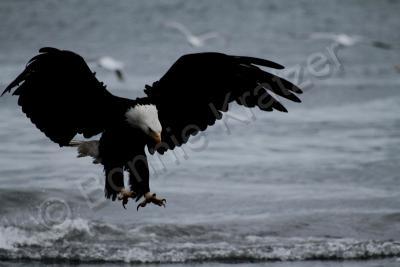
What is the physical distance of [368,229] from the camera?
8484 mm

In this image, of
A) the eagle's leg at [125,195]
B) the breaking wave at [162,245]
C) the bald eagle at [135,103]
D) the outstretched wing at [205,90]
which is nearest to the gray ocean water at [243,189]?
the breaking wave at [162,245]

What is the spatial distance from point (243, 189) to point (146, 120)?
11.7ft

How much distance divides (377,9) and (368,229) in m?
20.2

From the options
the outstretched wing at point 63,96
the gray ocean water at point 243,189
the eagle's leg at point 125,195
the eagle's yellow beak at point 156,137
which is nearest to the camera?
the eagle's yellow beak at point 156,137

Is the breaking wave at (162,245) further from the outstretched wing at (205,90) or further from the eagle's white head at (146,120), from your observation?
the eagle's white head at (146,120)

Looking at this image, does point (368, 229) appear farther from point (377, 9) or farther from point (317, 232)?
point (377, 9)

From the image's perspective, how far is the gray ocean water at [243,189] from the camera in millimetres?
7770

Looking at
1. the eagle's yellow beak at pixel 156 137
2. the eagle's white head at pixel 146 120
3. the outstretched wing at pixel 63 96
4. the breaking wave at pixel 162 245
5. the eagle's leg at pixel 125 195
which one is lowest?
the breaking wave at pixel 162 245

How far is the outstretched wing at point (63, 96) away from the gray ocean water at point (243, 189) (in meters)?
1.29

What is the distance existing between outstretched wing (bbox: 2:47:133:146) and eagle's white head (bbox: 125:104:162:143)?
19 cm

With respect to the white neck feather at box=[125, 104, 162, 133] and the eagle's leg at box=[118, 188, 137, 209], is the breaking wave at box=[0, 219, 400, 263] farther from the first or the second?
the white neck feather at box=[125, 104, 162, 133]

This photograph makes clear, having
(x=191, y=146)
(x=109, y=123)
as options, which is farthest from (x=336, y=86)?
(x=109, y=123)

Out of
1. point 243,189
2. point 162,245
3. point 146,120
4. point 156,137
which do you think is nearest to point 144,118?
point 146,120

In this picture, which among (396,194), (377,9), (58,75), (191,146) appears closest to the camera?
(58,75)
